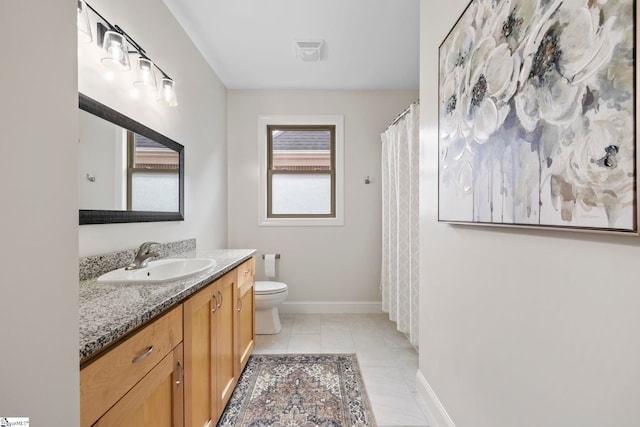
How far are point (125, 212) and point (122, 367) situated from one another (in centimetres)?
104

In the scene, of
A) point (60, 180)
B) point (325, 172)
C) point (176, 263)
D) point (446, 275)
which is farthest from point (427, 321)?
point (325, 172)

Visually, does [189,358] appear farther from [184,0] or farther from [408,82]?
[408,82]

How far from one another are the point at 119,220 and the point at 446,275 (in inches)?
65.9

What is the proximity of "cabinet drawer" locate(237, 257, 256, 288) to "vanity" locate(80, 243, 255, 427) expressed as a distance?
0.56 ft

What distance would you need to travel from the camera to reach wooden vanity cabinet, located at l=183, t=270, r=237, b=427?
1.17 meters

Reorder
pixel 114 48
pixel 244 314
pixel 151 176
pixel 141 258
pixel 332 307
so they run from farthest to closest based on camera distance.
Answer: pixel 332 307, pixel 244 314, pixel 151 176, pixel 141 258, pixel 114 48

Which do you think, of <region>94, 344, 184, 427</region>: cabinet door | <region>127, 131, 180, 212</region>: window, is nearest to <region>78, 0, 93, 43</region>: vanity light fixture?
Answer: <region>127, 131, 180, 212</region>: window

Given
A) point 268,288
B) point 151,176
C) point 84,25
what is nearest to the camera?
point 84,25

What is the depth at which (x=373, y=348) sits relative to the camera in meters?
2.46

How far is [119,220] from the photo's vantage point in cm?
152

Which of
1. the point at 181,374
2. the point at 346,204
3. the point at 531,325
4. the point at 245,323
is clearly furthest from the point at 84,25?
the point at 346,204

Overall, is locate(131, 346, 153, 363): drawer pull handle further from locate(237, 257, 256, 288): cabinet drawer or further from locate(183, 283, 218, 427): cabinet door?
locate(237, 257, 256, 288): cabinet drawer

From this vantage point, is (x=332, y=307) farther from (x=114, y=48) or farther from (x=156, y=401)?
(x=114, y=48)

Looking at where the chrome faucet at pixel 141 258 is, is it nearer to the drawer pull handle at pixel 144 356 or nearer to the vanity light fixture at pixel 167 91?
the drawer pull handle at pixel 144 356
